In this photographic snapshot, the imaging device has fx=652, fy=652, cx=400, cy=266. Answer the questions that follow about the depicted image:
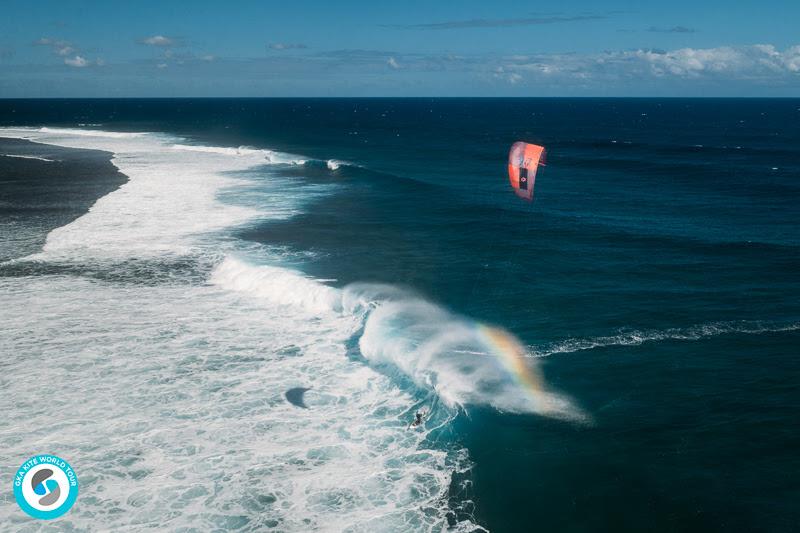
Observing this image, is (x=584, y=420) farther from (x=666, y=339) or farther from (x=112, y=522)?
(x=112, y=522)

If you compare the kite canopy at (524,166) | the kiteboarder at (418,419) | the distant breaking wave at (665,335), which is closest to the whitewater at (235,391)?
the kiteboarder at (418,419)

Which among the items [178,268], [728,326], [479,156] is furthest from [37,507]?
[479,156]

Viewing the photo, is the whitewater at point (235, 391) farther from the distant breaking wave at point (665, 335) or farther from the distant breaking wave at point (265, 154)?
the distant breaking wave at point (265, 154)

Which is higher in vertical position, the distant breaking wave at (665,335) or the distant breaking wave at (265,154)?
the distant breaking wave at (265,154)

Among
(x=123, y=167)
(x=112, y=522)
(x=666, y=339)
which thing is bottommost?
(x=112, y=522)

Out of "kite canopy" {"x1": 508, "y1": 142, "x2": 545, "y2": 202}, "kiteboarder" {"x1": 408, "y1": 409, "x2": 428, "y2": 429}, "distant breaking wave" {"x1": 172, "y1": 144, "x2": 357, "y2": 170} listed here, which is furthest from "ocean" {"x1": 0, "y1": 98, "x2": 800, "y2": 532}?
"distant breaking wave" {"x1": 172, "y1": 144, "x2": 357, "y2": 170}
